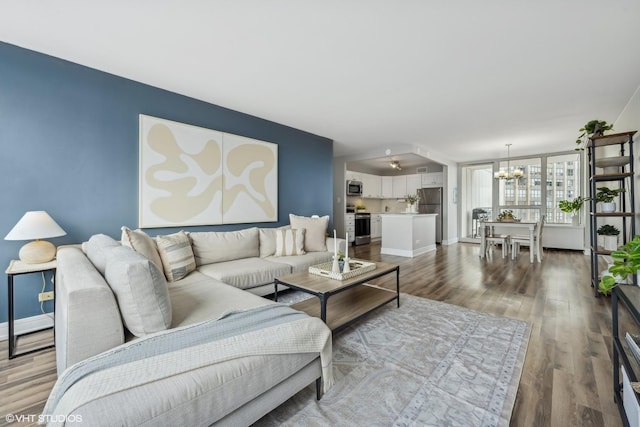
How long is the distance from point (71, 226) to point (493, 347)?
3.85m

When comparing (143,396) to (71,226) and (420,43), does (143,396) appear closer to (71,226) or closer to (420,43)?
(71,226)

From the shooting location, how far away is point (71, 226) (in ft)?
8.60

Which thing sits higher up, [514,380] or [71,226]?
[71,226]

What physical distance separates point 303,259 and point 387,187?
6.35 meters

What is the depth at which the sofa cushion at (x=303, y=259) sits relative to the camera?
3.23 metres

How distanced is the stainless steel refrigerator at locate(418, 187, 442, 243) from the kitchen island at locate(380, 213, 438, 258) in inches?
53.4

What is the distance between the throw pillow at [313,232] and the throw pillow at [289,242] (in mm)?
147

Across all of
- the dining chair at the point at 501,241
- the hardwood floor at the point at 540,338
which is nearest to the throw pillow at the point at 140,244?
the hardwood floor at the point at 540,338

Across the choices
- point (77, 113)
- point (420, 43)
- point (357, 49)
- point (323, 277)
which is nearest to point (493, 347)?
point (323, 277)

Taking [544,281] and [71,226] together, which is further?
[544,281]

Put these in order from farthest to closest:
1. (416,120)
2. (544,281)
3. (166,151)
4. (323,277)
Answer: (416,120)
(544,281)
(166,151)
(323,277)

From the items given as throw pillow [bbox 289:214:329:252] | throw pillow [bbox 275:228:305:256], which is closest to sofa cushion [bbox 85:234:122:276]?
throw pillow [bbox 275:228:305:256]

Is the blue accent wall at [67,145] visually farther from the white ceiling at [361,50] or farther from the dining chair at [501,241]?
the dining chair at [501,241]

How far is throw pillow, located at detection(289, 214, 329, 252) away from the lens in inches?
154
